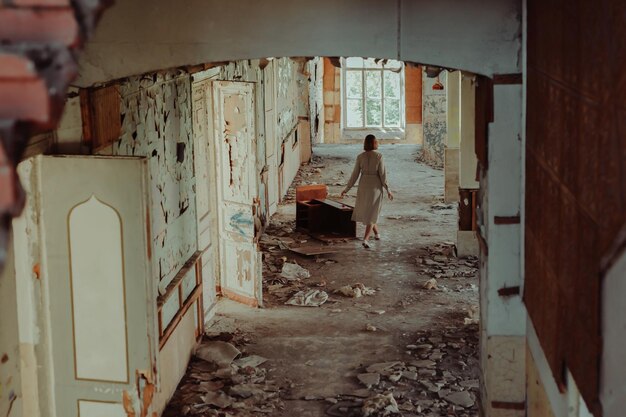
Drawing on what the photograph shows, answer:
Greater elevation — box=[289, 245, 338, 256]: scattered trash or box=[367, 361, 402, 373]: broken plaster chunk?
box=[289, 245, 338, 256]: scattered trash

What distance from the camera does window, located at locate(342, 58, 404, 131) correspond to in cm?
2422

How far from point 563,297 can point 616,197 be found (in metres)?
1.09

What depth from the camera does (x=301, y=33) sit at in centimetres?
567

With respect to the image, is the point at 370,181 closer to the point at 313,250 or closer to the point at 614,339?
the point at 313,250

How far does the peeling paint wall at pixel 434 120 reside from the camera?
60.7ft

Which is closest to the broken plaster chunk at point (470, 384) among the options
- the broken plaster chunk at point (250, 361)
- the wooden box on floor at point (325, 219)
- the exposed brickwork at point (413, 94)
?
the broken plaster chunk at point (250, 361)

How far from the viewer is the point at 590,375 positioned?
3.49m

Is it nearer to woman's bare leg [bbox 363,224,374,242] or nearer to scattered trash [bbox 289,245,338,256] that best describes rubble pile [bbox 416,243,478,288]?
woman's bare leg [bbox 363,224,374,242]

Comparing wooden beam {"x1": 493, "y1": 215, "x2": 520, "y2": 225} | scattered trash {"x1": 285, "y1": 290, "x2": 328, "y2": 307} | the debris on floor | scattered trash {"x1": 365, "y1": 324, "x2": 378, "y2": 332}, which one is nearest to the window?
the debris on floor

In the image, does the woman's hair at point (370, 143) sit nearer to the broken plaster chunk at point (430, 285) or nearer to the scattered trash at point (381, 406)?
the broken plaster chunk at point (430, 285)

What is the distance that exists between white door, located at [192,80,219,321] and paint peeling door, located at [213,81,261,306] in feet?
0.23

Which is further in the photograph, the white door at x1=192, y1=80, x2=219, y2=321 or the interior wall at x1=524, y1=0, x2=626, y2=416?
the white door at x1=192, y1=80, x2=219, y2=321

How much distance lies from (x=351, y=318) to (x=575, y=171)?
5782 mm

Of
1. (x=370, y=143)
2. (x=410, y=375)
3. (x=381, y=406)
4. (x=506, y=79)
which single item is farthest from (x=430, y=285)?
(x=506, y=79)
